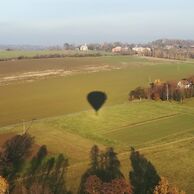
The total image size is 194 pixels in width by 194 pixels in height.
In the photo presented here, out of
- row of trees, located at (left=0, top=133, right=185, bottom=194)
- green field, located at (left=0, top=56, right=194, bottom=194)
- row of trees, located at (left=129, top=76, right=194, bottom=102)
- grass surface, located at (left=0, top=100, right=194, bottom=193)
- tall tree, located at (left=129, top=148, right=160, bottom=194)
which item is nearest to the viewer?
row of trees, located at (left=0, top=133, right=185, bottom=194)

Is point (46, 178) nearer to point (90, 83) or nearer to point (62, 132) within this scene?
point (62, 132)

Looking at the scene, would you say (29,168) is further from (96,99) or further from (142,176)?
(96,99)

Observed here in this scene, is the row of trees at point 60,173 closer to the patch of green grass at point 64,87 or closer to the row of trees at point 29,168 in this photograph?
the row of trees at point 29,168

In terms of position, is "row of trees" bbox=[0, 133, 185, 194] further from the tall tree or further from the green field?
the green field

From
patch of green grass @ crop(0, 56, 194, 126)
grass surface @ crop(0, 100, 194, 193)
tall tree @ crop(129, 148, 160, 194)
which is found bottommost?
patch of green grass @ crop(0, 56, 194, 126)

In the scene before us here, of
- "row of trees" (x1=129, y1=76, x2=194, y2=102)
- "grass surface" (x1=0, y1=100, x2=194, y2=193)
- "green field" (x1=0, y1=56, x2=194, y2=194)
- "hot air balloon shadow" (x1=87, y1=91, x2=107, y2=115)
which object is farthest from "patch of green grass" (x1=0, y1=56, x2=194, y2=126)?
"grass surface" (x1=0, y1=100, x2=194, y2=193)

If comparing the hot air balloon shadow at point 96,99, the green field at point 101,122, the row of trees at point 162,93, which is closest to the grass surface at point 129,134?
the green field at point 101,122

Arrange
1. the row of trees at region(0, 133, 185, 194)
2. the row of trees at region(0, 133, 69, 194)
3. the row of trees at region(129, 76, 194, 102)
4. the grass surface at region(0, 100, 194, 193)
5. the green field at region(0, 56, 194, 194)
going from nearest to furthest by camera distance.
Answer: the row of trees at region(0, 133, 185, 194), the row of trees at region(0, 133, 69, 194), the grass surface at region(0, 100, 194, 193), the green field at region(0, 56, 194, 194), the row of trees at region(129, 76, 194, 102)
